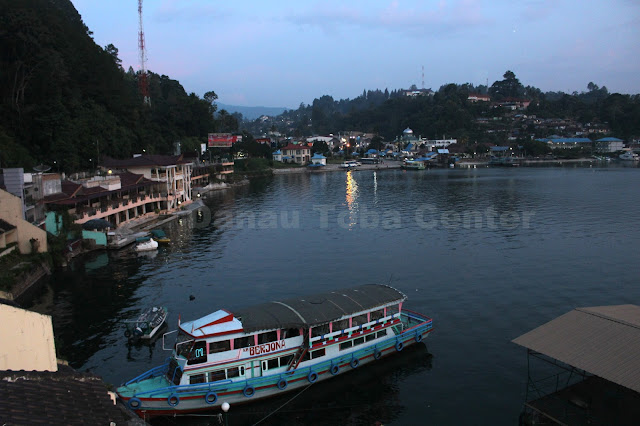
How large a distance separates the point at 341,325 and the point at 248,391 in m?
4.71

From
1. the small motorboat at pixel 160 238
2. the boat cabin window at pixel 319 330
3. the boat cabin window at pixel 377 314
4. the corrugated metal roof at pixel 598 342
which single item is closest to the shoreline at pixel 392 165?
the small motorboat at pixel 160 238

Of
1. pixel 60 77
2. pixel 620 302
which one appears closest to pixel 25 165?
pixel 60 77

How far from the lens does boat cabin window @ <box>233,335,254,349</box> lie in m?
17.6

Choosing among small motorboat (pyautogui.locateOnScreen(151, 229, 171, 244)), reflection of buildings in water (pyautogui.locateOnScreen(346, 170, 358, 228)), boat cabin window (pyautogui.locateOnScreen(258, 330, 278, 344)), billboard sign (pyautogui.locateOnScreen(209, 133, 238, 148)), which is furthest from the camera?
billboard sign (pyautogui.locateOnScreen(209, 133, 238, 148))

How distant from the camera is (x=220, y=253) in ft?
133

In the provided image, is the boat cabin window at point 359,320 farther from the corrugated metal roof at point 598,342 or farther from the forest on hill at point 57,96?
the forest on hill at point 57,96

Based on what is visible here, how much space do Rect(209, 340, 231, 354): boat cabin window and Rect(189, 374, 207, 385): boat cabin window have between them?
35.8 inches

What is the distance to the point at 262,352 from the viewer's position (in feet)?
58.7

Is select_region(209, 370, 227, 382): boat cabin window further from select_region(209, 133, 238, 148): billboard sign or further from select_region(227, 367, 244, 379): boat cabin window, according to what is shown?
select_region(209, 133, 238, 148): billboard sign

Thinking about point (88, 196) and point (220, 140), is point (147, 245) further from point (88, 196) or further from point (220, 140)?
point (220, 140)

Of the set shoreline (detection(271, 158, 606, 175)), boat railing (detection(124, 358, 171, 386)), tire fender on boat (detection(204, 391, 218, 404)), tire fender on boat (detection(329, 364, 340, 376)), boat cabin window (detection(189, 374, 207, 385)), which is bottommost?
tire fender on boat (detection(329, 364, 340, 376))

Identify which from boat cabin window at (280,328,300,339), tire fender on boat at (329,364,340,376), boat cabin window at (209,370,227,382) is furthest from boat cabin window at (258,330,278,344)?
tire fender on boat at (329,364,340,376)

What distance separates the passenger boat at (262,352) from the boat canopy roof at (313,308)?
0.13ft

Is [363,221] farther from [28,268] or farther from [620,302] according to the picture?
[28,268]
